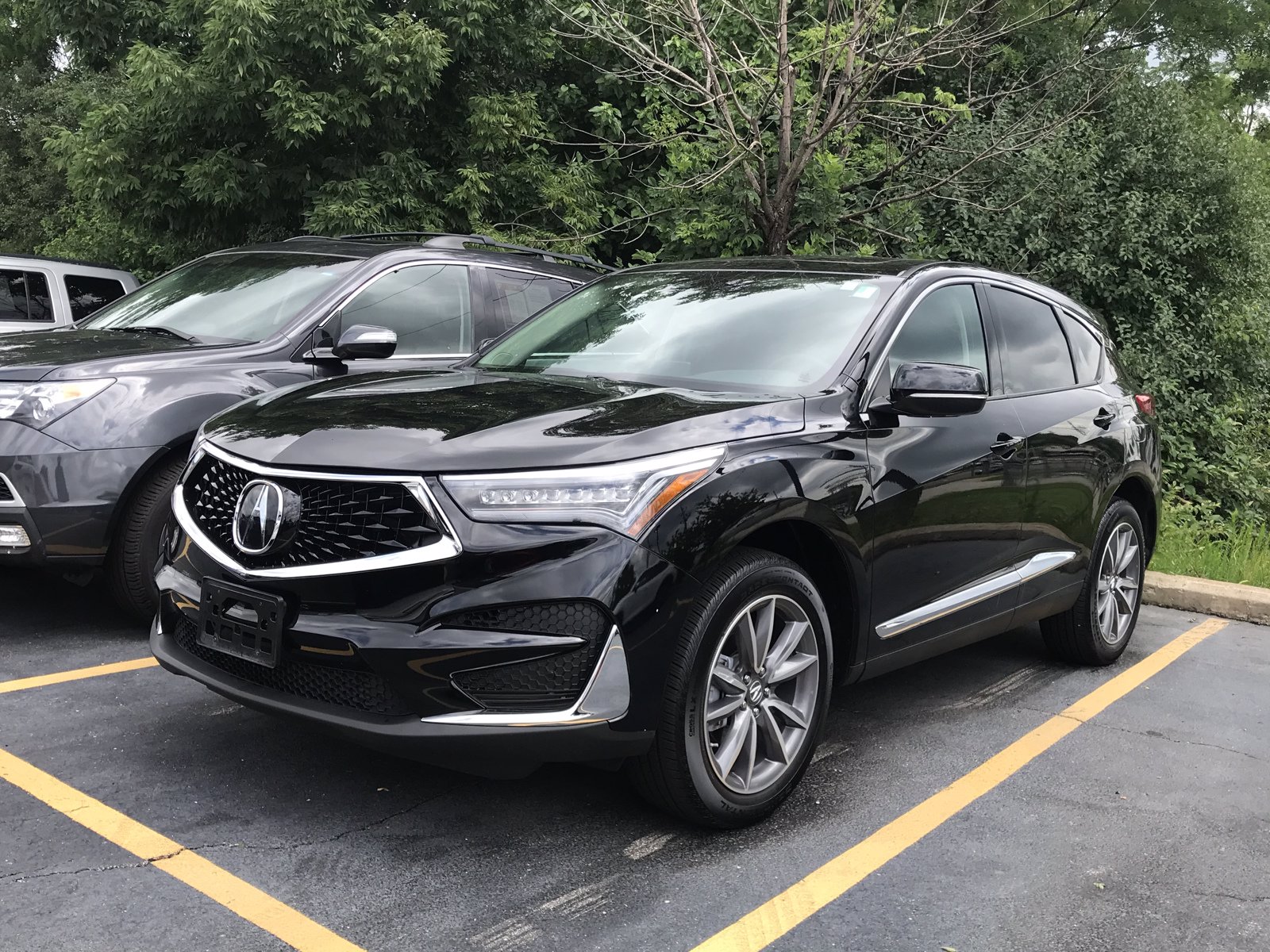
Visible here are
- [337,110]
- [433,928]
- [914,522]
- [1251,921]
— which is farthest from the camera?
[337,110]

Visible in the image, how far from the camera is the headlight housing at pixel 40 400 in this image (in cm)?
471

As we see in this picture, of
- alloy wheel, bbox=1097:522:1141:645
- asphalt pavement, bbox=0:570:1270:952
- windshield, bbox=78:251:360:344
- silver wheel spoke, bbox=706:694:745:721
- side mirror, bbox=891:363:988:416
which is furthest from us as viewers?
windshield, bbox=78:251:360:344

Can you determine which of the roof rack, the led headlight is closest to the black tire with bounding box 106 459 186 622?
the roof rack

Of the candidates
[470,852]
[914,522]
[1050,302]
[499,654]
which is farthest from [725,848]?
[1050,302]

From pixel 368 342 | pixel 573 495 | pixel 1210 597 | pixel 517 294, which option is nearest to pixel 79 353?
pixel 368 342

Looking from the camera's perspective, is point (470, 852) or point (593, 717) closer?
point (593, 717)

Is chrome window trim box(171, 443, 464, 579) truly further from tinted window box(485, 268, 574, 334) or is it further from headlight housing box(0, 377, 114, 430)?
tinted window box(485, 268, 574, 334)

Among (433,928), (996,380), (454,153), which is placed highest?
(454,153)

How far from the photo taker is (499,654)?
2.94 m

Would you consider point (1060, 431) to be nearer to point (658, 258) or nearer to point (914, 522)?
point (914, 522)

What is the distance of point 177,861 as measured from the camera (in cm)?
306

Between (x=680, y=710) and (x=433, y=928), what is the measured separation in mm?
789

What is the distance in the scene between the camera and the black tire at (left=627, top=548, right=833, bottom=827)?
3.11m

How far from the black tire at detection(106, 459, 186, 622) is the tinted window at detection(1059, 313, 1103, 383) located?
12.4 ft
